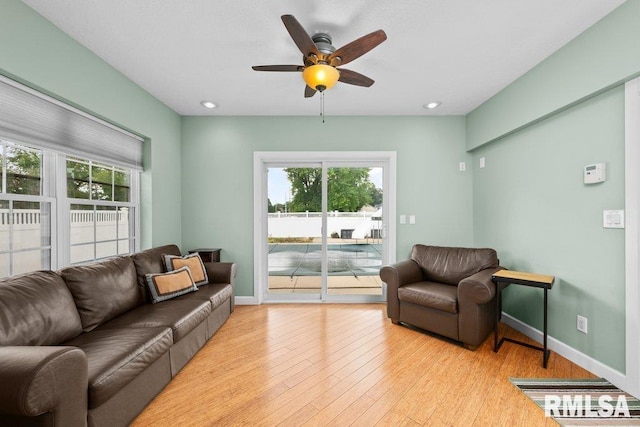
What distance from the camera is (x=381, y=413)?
64.6 inches

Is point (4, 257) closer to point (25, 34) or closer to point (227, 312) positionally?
point (25, 34)

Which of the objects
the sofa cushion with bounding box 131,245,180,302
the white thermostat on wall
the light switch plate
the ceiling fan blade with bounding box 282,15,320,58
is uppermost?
the ceiling fan blade with bounding box 282,15,320,58

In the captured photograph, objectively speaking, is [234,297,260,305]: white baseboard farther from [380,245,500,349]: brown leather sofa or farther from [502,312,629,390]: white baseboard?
[502,312,629,390]: white baseboard

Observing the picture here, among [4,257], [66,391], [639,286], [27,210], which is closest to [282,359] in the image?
[66,391]

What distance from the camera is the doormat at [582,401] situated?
5.24 ft

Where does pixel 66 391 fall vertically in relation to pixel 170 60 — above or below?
below

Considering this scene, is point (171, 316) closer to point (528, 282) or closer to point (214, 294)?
point (214, 294)

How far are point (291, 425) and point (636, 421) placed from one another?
84.2 inches

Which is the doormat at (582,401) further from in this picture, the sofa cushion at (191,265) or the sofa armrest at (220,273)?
the sofa cushion at (191,265)

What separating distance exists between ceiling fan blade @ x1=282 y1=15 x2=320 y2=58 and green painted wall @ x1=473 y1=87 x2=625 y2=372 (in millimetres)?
2300

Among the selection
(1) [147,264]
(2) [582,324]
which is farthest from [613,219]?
(1) [147,264]

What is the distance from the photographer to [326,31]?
1967 millimetres

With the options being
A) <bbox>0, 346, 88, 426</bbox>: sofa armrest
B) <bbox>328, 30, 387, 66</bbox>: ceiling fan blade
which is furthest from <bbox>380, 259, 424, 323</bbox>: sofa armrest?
<bbox>0, 346, 88, 426</bbox>: sofa armrest

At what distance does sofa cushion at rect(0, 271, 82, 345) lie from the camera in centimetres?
140
